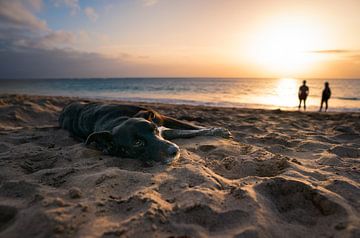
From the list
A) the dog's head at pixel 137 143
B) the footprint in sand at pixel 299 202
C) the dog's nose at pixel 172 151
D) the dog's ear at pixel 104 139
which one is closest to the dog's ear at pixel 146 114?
the dog's head at pixel 137 143

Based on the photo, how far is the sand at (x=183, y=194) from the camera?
6.72ft

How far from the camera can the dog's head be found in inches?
143

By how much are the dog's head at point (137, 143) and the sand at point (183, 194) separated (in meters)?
0.15

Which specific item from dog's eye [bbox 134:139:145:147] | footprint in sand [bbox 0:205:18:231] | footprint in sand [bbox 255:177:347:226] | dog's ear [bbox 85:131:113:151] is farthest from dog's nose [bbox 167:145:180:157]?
footprint in sand [bbox 0:205:18:231]

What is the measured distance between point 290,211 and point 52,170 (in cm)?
269

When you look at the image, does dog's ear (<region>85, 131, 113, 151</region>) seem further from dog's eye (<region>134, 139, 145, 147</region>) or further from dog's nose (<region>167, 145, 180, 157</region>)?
dog's nose (<region>167, 145, 180, 157</region>)

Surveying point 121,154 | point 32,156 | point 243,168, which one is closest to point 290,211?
point 243,168

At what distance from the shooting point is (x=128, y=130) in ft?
12.7

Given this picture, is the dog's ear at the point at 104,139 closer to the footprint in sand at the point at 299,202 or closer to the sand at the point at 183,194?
the sand at the point at 183,194

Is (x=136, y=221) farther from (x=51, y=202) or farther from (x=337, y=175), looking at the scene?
(x=337, y=175)

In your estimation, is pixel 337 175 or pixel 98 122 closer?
pixel 337 175

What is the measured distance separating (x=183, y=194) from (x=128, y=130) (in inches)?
63.0

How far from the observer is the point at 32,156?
3859mm

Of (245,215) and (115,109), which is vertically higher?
(115,109)
